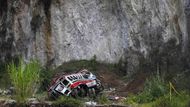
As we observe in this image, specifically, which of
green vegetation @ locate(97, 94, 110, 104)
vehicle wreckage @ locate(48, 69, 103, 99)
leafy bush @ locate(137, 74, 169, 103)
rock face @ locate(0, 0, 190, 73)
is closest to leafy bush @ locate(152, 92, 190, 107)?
leafy bush @ locate(137, 74, 169, 103)

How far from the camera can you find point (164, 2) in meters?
19.3

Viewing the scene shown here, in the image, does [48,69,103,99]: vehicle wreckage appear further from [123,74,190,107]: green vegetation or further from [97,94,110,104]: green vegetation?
[123,74,190,107]: green vegetation

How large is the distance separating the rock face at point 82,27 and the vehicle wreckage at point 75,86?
2.89 metres

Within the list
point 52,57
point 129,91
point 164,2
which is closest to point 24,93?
point 129,91

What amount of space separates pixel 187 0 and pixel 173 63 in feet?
9.99

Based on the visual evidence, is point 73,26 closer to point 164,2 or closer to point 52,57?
point 52,57

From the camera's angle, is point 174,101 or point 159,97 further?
point 159,97

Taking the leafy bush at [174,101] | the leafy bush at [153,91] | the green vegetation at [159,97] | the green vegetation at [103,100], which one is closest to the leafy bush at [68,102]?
the green vegetation at [103,100]

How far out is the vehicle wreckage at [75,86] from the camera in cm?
1630

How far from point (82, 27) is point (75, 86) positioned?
4.58 meters

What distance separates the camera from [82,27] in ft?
67.1

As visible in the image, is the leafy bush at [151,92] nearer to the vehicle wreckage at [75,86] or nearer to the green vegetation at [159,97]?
the green vegetation at [159,97]

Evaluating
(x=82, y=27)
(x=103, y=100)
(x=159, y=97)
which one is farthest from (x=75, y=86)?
(x=82, y=27)

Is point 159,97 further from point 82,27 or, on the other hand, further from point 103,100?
point 82,27
